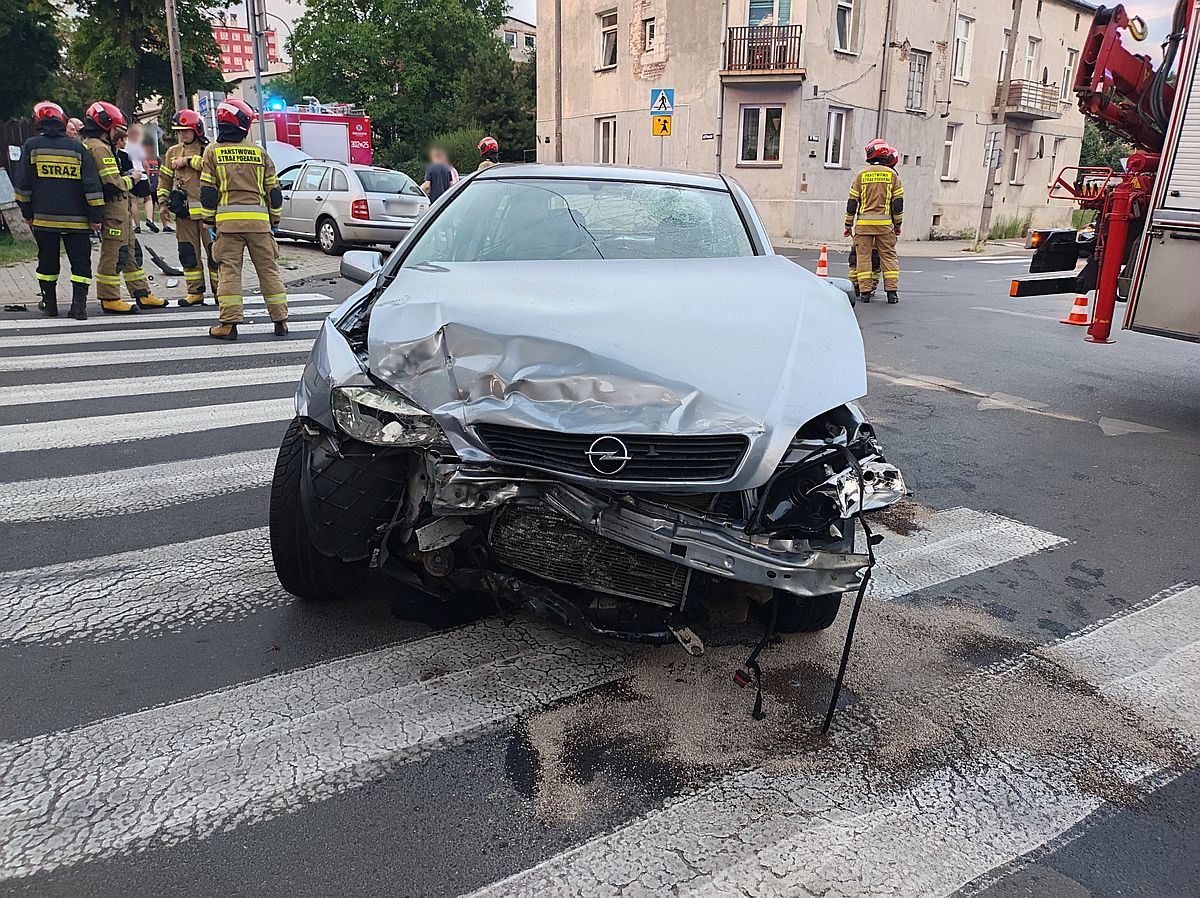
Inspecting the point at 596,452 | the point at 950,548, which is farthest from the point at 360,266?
the point at 950,548

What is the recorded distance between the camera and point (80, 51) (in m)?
37.4

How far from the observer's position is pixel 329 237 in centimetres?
1588

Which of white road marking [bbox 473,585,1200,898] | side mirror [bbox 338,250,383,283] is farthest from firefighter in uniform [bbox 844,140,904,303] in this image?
white road marking [bbox 473,585,1200,898]

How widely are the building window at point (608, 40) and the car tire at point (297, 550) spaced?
32.0 m

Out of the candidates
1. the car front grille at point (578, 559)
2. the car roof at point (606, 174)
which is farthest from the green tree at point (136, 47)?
the car front grille at point (578, 559)

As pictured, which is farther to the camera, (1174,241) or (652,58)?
(652,58)

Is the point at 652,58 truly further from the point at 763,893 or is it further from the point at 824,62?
the point at 763,893

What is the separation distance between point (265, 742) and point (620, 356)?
161 cm

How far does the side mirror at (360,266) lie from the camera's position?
4.37m

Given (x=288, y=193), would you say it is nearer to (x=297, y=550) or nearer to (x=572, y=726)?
(x=297, y=550)

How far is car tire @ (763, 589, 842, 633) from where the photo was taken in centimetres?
322

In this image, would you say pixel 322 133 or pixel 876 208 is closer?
pixel 876 208

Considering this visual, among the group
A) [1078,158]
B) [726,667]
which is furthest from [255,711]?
[1078,158]

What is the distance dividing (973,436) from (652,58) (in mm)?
27358
